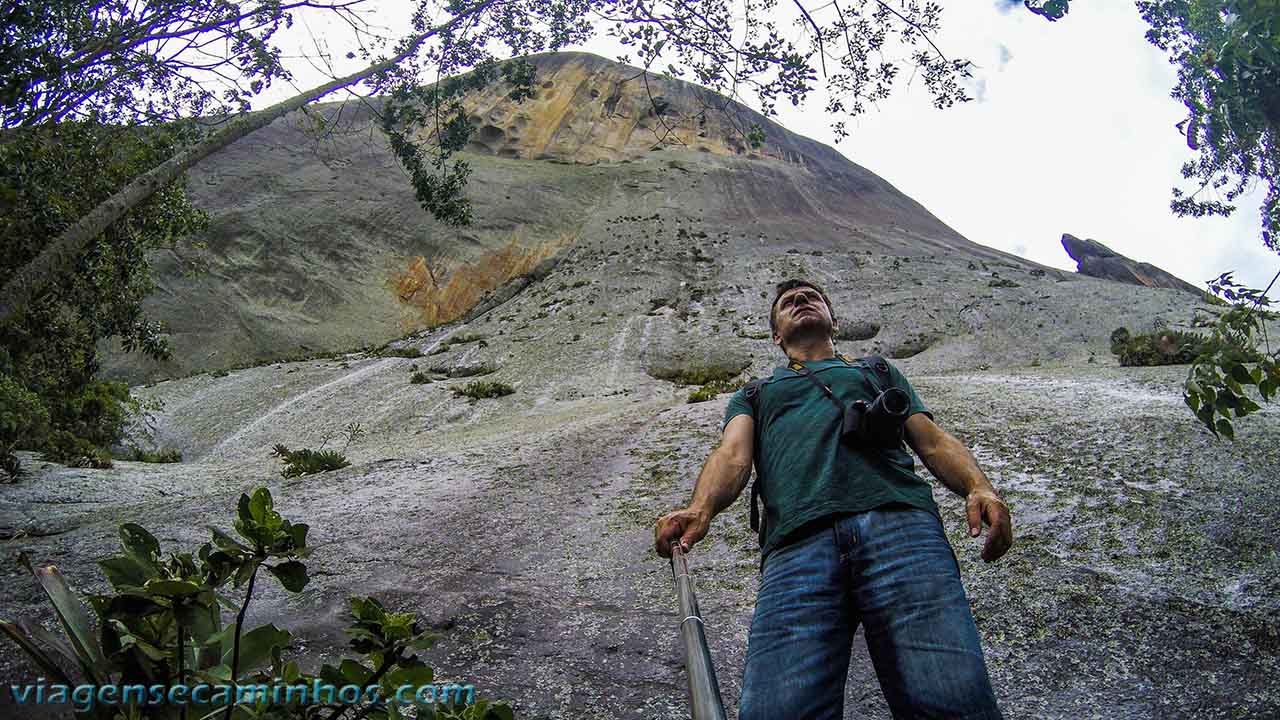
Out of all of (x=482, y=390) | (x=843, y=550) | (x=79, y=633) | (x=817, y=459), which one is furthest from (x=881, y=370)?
(x=482, y=390)

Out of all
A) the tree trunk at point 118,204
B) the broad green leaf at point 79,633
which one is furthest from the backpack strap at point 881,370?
the tree trunk at point 118,204

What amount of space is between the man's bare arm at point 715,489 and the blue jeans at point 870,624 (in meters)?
0.34

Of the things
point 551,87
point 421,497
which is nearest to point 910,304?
point 421,497

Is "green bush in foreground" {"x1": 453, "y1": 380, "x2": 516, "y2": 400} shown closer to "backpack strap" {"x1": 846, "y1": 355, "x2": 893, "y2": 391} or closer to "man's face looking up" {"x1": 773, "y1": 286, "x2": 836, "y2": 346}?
"man's face looking up" {"x1": 773, "y1": 286, "x2": 836, "y2": 346}

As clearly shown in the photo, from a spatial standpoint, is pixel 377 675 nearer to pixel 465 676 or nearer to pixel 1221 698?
pixel 465 676

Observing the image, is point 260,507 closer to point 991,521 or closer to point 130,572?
point 130,572

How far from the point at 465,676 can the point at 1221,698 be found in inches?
162

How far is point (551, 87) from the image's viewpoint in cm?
5494

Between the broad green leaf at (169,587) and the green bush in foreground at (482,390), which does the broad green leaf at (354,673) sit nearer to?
the broad green leaf at (169,587)

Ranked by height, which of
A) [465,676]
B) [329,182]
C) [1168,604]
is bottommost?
[465,676]

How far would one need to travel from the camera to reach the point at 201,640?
1785 millimetres

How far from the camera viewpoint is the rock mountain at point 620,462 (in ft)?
15.1

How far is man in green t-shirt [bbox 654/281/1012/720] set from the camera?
2383 millimetres

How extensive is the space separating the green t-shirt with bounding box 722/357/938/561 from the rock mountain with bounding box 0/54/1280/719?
71.9 inches
